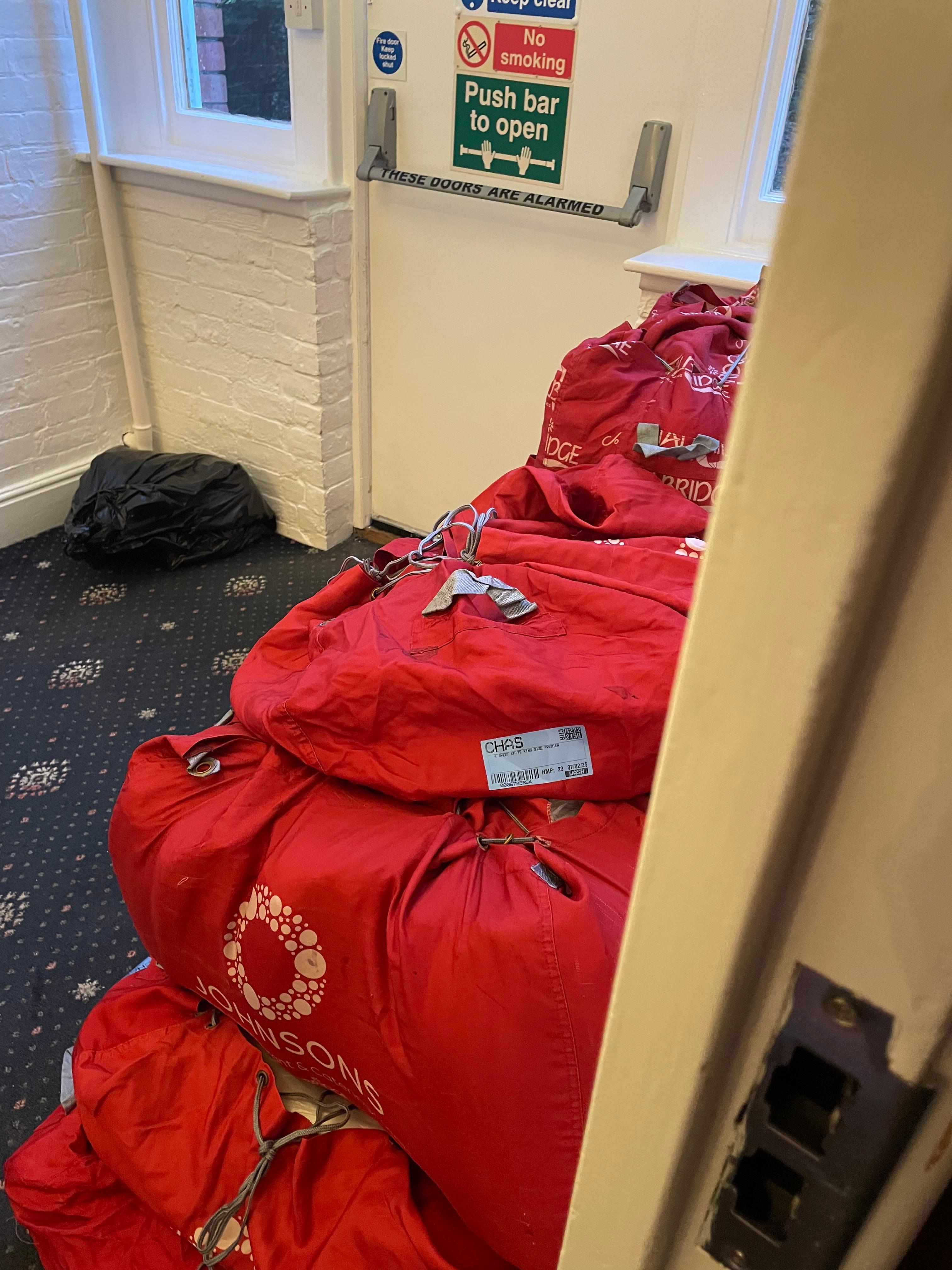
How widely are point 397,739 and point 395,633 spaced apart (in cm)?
11

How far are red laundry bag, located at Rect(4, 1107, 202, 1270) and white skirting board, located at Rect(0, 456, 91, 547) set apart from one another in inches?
74.4

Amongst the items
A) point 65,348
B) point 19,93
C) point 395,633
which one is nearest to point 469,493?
point 65,348

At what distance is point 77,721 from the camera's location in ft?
6.40

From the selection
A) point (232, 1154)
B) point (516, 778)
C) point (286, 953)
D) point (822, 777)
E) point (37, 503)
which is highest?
point (822, 777)

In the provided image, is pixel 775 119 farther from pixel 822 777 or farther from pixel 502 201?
pixel 822 777

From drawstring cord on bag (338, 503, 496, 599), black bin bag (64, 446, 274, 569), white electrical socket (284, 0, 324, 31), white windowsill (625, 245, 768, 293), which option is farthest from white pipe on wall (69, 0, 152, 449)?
drawstring cord on bag (338, 503, 496, 599)

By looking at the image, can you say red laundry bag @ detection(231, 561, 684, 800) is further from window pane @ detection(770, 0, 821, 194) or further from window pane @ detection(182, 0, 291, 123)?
window pane @ detection(182, 0, 291, 123)

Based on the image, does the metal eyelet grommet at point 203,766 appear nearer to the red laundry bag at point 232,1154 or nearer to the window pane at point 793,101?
the red laundry bag at point 232,1154

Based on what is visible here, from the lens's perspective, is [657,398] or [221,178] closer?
[657,398]

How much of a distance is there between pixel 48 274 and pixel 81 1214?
225 centimetres

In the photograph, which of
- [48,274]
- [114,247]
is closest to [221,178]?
[114,247]

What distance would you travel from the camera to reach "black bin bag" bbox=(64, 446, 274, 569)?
2369 millimetres

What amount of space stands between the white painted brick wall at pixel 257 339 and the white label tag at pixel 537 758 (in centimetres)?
174

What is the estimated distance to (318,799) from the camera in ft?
2.86
